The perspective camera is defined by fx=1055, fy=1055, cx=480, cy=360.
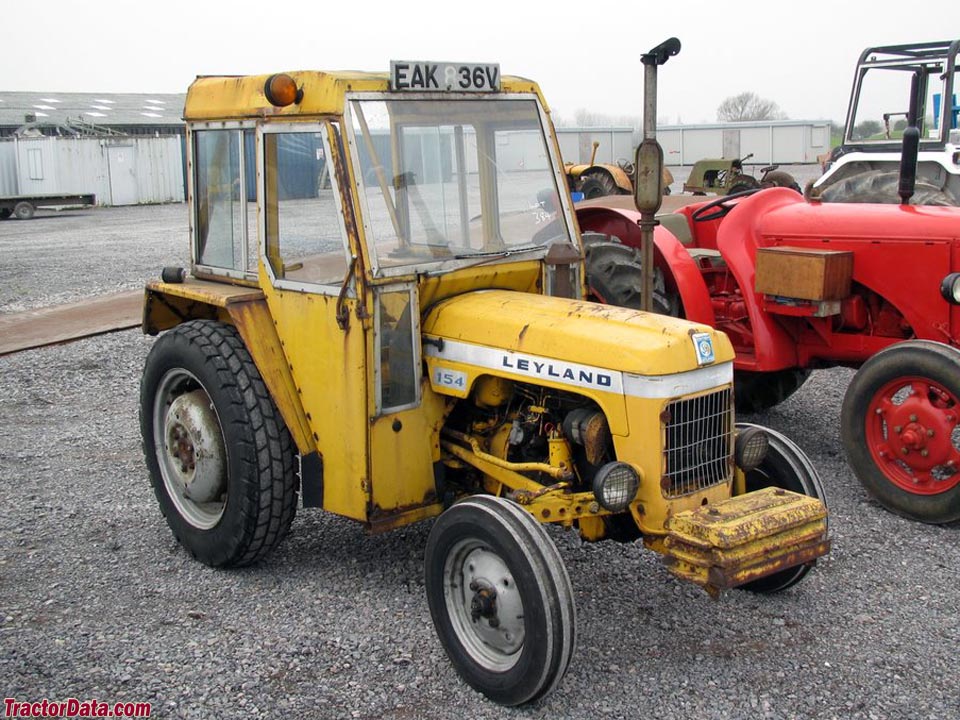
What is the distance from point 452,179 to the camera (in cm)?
426

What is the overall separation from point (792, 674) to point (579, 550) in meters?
1.24

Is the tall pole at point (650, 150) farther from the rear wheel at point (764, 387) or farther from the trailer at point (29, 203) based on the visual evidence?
the trailer at point (29, 203)

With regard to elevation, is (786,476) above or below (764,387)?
above

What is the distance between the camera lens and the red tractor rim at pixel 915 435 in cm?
508

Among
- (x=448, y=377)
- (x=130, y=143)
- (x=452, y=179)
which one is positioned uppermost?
(x=130, y=143)

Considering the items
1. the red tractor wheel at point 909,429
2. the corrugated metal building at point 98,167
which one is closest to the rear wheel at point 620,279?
the red tractor wheel at point 909,429

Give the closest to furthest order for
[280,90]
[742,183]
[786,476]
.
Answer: [280,90] < [786,476] < [742,183]

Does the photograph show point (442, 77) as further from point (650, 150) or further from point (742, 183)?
point (742, 183)

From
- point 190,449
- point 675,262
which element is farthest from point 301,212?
point 675,262

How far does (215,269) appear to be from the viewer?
4758mm

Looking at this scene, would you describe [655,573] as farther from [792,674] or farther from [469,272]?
[469,272]

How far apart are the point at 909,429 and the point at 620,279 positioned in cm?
195

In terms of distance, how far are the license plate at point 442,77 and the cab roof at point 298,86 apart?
0.18 ft

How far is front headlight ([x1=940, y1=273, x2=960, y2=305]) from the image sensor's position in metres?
5.40
